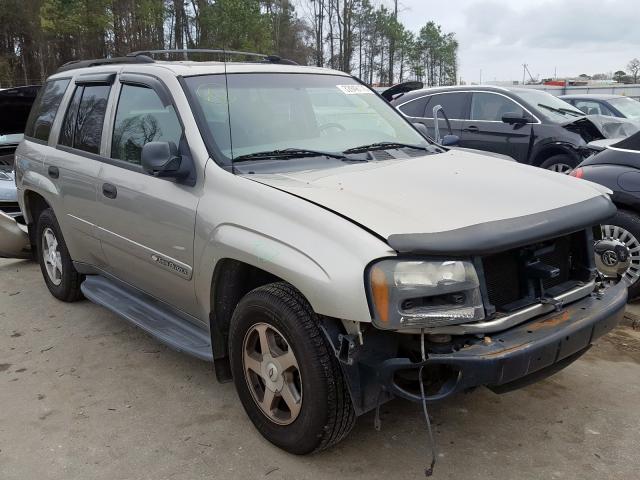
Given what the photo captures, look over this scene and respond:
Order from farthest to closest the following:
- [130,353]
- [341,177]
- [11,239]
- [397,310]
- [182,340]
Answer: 1. [11,239]
2. [130,353]
3. [182,340]
4. [341,177]
5. [397,310]

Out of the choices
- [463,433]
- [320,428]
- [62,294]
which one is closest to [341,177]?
[320,428]

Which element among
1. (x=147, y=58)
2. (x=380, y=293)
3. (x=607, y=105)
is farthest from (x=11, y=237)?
(x=607, y=105)

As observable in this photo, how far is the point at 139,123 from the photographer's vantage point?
12.6 feet

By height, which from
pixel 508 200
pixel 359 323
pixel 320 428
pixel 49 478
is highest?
pixel 508 200

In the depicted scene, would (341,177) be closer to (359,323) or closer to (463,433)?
(359,323)

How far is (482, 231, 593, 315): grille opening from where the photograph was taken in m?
2.63

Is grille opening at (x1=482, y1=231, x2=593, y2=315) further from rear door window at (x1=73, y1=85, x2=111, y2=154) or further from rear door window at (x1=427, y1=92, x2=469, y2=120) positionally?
rear door window at (x1=427, y1=92, x2=469, y2=120)

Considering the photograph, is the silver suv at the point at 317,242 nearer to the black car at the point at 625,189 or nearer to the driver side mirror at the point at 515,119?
the black car at the point at 625,189

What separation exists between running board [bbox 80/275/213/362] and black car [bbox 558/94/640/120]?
10.5m

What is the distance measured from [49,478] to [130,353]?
4.58 feet

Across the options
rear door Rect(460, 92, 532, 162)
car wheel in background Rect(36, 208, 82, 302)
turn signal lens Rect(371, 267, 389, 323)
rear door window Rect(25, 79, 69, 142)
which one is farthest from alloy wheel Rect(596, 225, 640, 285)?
rear door window Rect(25, 79, 69, 142)

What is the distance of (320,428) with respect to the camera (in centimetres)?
266

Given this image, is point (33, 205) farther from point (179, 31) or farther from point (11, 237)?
point (179, 31)

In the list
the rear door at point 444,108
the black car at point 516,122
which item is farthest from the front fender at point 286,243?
the rear door at point 444,108
